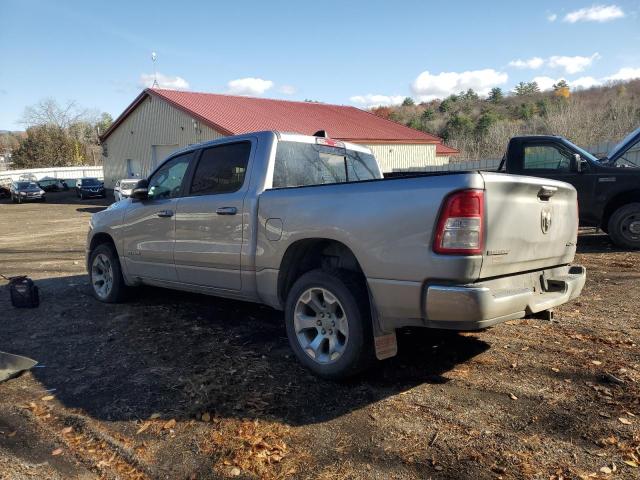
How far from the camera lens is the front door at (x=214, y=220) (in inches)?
176

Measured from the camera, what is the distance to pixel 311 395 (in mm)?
3615

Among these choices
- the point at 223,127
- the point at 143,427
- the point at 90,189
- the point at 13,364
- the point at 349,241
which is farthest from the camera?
the point at 90,189

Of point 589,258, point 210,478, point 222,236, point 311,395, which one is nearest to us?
point 210,478

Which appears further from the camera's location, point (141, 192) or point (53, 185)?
point (53, 185)

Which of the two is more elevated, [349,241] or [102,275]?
[349,241]

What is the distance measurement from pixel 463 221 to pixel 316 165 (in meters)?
2.06

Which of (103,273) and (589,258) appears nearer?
(103,273)

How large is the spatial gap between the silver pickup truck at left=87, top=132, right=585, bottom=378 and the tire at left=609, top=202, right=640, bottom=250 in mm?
5636

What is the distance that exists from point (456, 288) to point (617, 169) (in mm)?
7223

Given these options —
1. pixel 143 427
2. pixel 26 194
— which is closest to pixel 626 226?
pixel 143 427

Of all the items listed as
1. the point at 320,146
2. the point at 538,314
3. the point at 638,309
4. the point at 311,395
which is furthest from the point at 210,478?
the point at 638,309

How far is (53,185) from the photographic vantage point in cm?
4603

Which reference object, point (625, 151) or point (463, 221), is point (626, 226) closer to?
point (625, 151)

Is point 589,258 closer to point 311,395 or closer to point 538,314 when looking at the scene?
point 538,314
